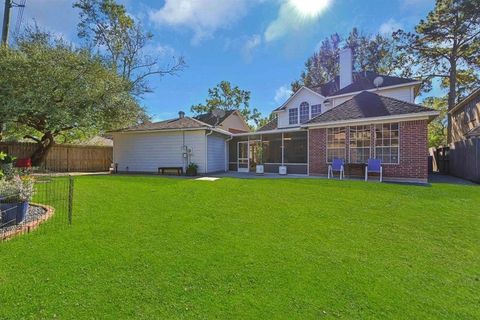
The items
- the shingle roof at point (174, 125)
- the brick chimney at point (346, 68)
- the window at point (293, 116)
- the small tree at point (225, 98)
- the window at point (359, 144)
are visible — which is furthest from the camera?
the small tree at point (225, 98)

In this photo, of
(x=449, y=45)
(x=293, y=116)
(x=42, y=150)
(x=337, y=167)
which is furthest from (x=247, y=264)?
(x=449, y=45)

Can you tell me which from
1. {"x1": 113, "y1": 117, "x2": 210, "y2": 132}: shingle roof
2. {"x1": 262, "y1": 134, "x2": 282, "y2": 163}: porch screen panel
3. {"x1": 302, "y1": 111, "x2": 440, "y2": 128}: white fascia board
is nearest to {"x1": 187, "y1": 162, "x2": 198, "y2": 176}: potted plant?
{"x1": 113, "y1": 117, "x2": 210, "y2": 132}: shingle roof

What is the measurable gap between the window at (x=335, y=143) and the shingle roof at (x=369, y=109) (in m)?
0.61

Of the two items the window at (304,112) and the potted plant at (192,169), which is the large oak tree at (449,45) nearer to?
the window at (304,112)

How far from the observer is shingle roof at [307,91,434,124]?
1171cm

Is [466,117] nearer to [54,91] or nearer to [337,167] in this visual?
[337,167]

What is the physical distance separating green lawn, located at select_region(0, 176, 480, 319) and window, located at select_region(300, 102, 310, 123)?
12634mm

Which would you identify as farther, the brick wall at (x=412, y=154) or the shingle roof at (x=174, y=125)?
the shingle roof at (x=174, y=125)

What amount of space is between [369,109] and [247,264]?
39.5 ft

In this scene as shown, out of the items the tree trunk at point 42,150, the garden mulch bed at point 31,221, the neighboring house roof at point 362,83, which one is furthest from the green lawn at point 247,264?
the tree trunk at point 42,150

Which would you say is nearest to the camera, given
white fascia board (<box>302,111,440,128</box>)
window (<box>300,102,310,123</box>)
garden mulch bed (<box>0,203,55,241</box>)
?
garden mulch bed (<box>0,203,55,241</box>)

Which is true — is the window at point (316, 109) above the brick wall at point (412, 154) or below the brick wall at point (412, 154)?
above

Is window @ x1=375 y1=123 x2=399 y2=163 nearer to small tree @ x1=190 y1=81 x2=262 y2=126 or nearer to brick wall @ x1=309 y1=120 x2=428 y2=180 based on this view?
brick wall @ x1=309 y1=120 x2=428 y2=180

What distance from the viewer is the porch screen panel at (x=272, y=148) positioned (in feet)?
52.8
